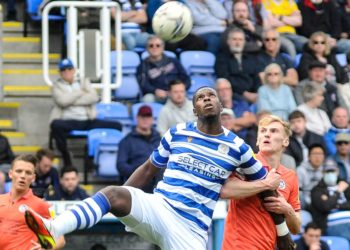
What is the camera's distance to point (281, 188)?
10.6 m

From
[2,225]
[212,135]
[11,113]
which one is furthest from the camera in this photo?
[11,113]

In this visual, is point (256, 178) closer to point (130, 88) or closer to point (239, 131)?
point (239, 131)

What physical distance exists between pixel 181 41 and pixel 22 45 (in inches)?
78.5

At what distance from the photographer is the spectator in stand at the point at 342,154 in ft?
55.9

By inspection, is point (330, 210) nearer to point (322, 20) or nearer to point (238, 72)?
point (238, 72)

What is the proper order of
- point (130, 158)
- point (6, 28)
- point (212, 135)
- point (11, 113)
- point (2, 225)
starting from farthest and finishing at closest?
point (6, 28) → point (11, 113) → point (130, 158) → point (2, 225) → point (212, 135)

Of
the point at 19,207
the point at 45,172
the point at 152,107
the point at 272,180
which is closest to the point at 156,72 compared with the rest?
the point at 152,107

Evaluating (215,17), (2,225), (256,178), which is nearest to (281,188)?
(256,178)

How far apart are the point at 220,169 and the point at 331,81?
9004 millimetres

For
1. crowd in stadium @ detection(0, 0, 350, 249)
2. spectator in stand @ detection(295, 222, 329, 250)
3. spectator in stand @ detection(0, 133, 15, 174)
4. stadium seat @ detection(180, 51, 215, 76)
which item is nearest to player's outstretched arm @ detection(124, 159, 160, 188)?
crowd in stadium @ detection(0, 0, 350, 249)

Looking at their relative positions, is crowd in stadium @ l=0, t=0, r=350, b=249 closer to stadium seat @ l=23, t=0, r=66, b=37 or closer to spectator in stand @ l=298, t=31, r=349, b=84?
spectator in stand @ l=298, t=31, r=349, b=84

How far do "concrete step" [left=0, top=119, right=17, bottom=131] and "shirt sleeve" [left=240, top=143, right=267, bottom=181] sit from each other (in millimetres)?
7213

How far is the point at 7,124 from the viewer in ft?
56.0

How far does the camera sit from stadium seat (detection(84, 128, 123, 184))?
1611 cm
